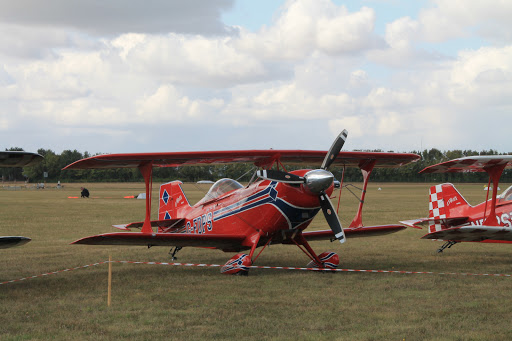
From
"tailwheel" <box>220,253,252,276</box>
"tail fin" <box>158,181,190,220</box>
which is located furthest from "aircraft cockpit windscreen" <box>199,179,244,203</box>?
"tailwheel" <box>220,253,252,276</box>

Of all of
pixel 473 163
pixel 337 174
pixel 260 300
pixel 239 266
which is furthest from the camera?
pixel 337 174

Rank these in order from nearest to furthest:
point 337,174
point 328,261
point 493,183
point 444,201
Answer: point 328,261
point 493,183
point 444,201
point 337,174

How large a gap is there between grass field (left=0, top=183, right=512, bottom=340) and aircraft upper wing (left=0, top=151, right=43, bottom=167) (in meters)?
1.88

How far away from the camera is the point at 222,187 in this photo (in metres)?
11.2

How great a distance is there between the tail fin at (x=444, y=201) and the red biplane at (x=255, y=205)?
2015 millimetres

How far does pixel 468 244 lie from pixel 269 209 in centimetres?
754

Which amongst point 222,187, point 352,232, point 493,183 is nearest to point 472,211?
point 493,183

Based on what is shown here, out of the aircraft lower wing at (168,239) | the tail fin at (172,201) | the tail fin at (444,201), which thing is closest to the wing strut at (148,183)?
the aircraft lower wing at (168,239)

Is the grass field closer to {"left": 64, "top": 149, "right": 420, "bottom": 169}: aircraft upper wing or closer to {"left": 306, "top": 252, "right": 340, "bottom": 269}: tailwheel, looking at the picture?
{"left": 306, "top": 252, "right": 340, "bottom": 269}: tailwheel

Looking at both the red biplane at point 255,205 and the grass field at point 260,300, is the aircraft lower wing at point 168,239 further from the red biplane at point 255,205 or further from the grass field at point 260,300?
the grass field at point 260,300

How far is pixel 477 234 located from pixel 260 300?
16.9 feet

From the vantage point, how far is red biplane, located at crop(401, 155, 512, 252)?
10.4 meters

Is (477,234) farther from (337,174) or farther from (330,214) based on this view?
(337,174)

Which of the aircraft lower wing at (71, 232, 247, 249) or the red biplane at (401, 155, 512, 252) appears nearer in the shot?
the aircraft lower wing at (71, 232, 247, 249)
